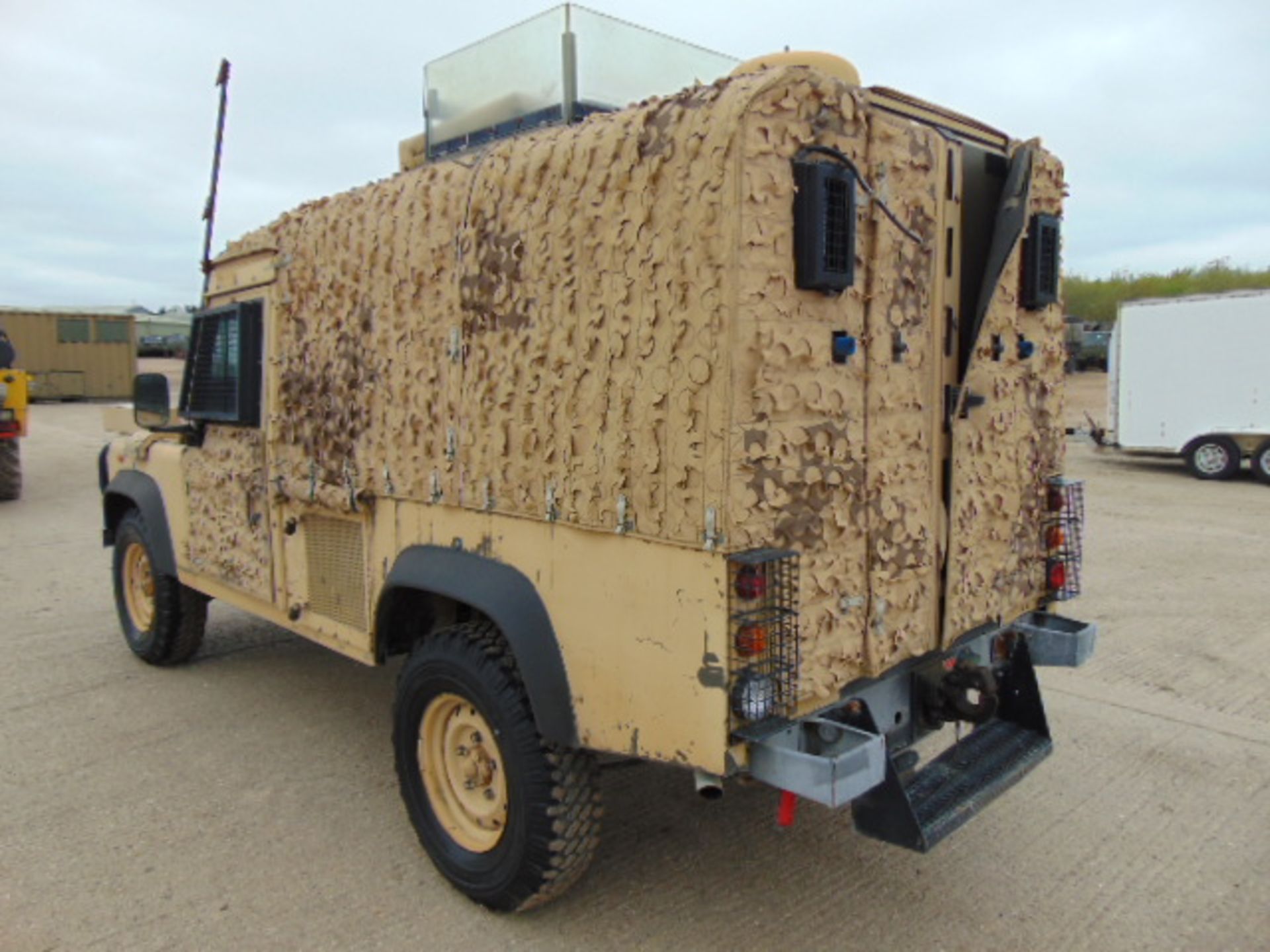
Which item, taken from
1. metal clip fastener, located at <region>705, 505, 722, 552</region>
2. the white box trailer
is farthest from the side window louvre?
the white box trailer

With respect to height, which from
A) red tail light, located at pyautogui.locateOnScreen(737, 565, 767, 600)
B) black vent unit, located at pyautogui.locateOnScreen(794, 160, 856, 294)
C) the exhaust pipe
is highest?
black vent unit, located at pyautogui.locateOnScreen(794, 160, 856, 294)

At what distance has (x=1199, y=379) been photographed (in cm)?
1473

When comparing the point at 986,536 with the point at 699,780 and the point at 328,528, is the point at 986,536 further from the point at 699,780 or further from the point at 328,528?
the point at 328,528

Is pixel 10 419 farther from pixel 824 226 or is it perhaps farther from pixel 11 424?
pixel 824 226

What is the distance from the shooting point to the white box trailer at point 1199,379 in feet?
46.2

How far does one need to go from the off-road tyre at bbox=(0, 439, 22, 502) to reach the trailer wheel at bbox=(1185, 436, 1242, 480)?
17.6 meters

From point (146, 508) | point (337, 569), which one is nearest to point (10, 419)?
point (146, 508)

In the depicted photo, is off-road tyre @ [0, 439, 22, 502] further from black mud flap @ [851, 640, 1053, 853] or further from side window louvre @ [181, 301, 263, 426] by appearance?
black mud flap @ [851, 640, 1053, 853]

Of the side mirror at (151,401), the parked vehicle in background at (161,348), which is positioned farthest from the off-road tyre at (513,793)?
the parked vehicle in background at (161,348)

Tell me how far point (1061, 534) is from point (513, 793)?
2.35 meters

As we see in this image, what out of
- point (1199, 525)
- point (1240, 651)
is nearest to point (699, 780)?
point (1240, 651)

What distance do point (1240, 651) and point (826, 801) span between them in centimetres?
481

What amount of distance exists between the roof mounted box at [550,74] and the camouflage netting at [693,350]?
15.8 inches

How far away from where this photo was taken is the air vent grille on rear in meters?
3.85
